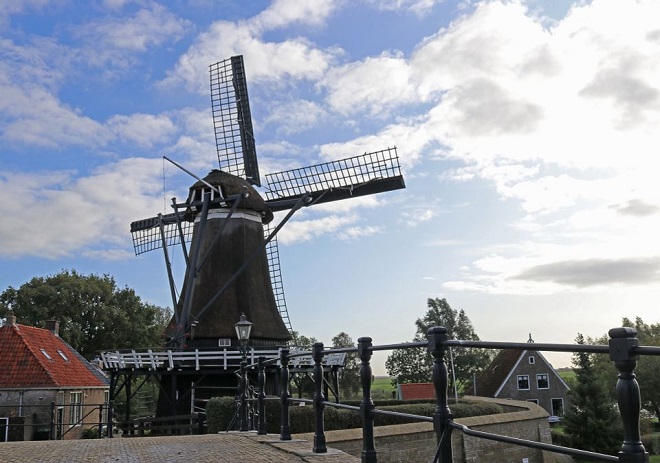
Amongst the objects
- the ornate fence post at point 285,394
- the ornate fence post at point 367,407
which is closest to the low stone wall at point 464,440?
the ornate fence post at point 285,394

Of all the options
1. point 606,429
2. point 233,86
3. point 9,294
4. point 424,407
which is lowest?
point 606,429

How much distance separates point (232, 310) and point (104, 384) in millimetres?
12690

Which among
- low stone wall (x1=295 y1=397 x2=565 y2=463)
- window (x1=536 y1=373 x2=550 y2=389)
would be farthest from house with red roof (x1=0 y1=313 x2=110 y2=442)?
window (x1=536 y1=373 x2=550 y2=389)

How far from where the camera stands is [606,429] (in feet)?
87.6

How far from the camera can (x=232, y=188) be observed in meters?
22.6

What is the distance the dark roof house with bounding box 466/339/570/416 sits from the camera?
3978 cm

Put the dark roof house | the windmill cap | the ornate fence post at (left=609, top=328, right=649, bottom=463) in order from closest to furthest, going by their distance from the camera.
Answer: the ornate fence post at (left=609, top=328, right=649, bottom=463), the windmill cap, the dark roof house

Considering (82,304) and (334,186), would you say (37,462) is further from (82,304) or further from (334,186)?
(82,304)

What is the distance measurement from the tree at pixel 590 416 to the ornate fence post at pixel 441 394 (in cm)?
2517

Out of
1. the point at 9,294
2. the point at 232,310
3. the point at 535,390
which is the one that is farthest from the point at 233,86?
the point at 535,390

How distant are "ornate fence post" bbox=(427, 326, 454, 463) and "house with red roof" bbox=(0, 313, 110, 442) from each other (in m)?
20.5

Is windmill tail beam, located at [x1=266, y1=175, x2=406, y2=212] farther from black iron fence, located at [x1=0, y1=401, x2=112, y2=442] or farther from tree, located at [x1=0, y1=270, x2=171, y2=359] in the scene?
tree, located at [x1=0, y1=270, x2=171, y2=359]

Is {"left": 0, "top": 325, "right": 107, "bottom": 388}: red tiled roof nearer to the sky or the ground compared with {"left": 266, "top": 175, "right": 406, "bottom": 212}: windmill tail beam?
nearer to the ground

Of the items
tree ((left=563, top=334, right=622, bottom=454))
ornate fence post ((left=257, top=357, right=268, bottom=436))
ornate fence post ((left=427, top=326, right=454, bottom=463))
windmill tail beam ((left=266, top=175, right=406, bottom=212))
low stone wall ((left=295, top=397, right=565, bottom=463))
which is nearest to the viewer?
ornate fence post ((left=427, top=326, right=454, bottom=463))
